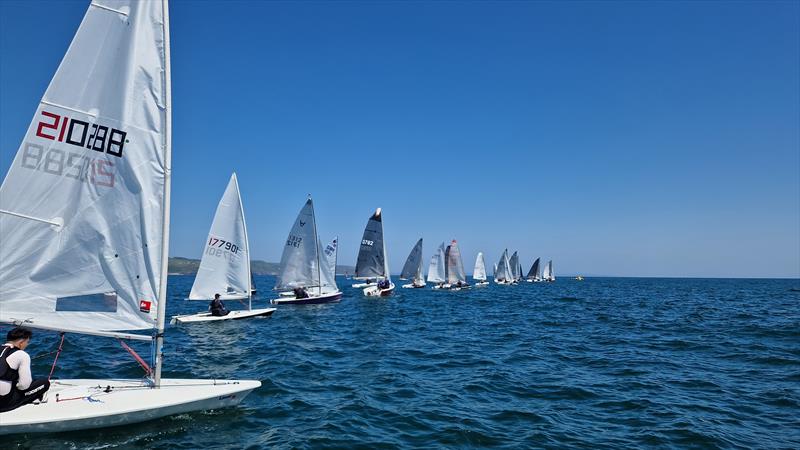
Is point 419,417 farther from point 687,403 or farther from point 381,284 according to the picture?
point 381,284

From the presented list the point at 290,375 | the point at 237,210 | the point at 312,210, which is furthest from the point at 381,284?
the point at 290,375

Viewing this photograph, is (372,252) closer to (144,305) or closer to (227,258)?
(227,258)

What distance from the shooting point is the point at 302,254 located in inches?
1454

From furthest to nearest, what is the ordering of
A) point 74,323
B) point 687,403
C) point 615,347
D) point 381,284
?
point 381,284 < point 615,347 < point 687,403 < point 74,323

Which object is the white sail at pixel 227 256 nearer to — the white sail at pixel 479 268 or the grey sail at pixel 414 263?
the grey sail at pixel 414 263

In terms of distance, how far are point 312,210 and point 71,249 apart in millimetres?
28197

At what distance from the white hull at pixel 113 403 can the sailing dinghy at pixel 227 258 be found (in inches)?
696

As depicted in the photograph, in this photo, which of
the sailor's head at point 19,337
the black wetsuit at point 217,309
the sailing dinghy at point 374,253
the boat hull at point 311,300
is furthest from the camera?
the sailing dinghy at point 374,253

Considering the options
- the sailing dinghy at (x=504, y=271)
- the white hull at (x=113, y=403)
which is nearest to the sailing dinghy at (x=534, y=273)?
the sailing dinghy at (x=504, y=271)

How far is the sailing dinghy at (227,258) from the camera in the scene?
2706 centimetres

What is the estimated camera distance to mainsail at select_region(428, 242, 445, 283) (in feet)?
238

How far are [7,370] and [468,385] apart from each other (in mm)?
10243

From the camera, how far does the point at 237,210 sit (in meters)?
27.6

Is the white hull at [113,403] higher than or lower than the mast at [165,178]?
lower
